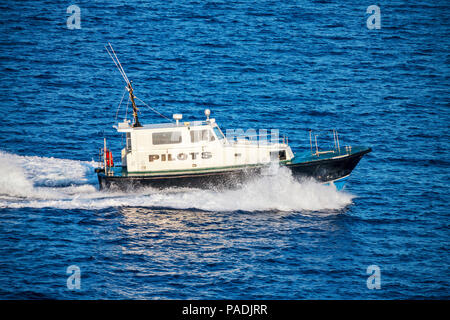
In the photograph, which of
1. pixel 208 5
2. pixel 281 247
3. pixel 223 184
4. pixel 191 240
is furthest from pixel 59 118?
pixel 208 5

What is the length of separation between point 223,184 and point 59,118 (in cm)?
1643

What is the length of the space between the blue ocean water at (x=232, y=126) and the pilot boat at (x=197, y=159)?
69cm

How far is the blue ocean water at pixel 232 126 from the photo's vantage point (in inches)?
957

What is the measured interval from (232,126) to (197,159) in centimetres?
995

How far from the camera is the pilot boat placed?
3000 centimetres

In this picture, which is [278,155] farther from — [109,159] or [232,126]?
[232,126]

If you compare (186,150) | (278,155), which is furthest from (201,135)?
(278,155)

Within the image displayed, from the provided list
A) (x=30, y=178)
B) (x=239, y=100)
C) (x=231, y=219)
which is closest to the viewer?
(x=231, y=219)

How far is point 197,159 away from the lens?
3047 centimetres

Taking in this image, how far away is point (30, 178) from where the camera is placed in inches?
1278

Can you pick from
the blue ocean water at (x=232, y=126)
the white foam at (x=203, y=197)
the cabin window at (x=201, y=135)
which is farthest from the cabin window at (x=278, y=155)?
the cabin window at (x=201, y=135)

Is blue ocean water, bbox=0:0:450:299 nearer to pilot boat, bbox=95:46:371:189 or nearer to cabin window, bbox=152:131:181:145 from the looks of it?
pilot boat, bbox=95:46:371:189

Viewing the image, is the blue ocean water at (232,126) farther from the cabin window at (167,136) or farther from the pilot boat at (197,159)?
the cabin window at (167,136)
